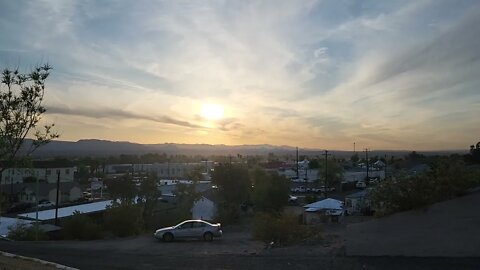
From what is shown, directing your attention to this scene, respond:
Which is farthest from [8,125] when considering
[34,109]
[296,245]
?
[296,245]

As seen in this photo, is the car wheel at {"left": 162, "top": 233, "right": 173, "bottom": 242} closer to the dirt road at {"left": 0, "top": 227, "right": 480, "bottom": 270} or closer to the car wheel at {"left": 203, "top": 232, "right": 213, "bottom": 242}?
the car wheel at {"left": 203, "top": 232, "right": 213, "bottom": 242}

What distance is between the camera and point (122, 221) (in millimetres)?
33656

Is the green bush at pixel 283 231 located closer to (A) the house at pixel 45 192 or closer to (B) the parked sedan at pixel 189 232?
(B) the parked sedan at pixel 189 232

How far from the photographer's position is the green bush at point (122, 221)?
33625 millimetres

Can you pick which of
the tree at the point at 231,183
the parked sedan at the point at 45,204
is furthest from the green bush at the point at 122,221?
the parked sedan at the point at 45,204

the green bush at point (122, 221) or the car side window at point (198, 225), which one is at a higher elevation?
the car side window at point (198, 225)

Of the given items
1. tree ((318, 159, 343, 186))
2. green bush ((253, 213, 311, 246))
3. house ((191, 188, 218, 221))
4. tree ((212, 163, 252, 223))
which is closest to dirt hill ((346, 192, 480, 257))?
green bush ((253, 213, 311, 246))

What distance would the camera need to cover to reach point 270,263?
13.5 m

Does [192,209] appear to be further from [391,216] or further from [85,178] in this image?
[85,178]

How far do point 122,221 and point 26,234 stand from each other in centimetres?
617

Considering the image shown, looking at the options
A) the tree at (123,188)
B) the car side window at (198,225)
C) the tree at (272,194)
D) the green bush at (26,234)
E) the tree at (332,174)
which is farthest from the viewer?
the tree at (332,174)

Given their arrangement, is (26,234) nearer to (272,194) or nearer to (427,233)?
(272,194)

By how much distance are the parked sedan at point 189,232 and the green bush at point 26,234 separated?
32.6ft

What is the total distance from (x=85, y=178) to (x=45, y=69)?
97795 millimetres
